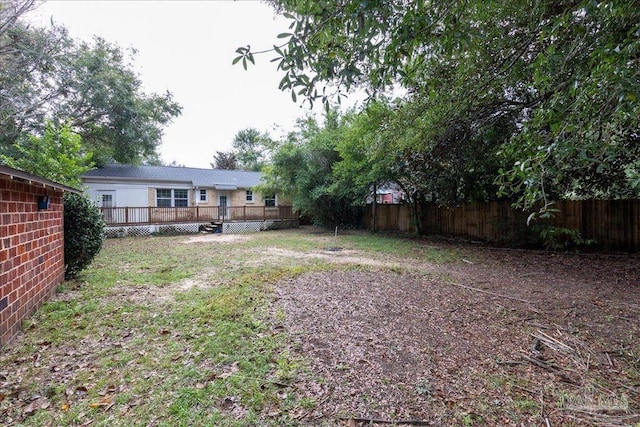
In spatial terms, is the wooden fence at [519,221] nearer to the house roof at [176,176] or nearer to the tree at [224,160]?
the house roof at [176,176]

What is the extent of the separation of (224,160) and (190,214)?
23341mm

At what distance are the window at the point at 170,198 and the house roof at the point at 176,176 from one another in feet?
2.32

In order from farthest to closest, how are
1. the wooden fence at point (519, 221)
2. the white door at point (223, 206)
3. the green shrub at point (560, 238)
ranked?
the white door at point (223, 206), the green shrub at point (560, 238), the wooden fence at point (519, 221)

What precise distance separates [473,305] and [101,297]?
5.40 metres

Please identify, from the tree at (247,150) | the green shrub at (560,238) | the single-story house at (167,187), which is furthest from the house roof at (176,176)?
the green shrub at (560,238)

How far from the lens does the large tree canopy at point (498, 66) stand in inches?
89.4

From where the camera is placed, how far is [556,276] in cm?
604

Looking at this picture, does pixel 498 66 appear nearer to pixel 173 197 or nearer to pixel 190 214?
pixel 190 214

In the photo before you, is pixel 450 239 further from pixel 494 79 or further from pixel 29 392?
pixel 29 392

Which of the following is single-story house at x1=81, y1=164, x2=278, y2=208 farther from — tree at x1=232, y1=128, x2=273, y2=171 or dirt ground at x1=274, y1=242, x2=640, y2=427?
dirt ground at x1=274, y1=242, x2=640, y2=427

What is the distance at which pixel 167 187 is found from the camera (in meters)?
17.0

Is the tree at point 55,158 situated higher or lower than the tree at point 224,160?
lower

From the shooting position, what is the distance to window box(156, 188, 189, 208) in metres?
16.8

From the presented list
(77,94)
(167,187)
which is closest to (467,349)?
(167,187)
